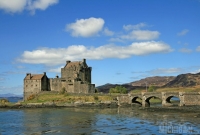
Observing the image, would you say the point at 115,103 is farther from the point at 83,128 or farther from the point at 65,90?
the point at 83,128

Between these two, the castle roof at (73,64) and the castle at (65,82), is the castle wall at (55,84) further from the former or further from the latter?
the castle roof at (73,64)

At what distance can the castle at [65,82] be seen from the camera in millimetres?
90812

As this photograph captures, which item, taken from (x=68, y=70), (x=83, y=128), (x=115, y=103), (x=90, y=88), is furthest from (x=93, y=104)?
(x=83, y=128)

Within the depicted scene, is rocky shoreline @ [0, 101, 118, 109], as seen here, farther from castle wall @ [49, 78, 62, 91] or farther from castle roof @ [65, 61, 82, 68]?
castle roof @ [65, 61, 82, 68]

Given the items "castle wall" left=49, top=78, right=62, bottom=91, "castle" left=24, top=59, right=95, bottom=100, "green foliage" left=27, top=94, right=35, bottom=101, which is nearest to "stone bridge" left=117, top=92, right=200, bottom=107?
"castle" left=24, top=59, right=95, bottom=100

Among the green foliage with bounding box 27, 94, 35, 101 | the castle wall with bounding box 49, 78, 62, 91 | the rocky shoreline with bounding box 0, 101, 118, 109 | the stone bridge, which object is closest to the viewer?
the stone bridge

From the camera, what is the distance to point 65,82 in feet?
305

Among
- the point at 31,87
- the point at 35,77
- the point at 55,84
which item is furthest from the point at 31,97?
→ the point at 55,84

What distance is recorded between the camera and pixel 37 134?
31.7 metres

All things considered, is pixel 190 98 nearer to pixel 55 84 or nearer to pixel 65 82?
pixel 65 82

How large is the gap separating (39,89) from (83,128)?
59.4 m

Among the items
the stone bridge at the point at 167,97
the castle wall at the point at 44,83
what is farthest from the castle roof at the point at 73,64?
the stone bridge at the point at 167,97

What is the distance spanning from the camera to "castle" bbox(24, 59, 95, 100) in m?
90.8

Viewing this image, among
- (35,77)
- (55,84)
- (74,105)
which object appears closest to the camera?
(74,105)
